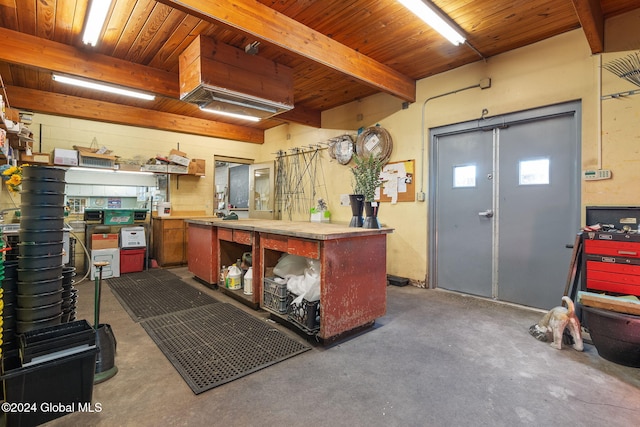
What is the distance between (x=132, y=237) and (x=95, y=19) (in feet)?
10.8

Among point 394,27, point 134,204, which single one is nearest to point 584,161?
point 394,27

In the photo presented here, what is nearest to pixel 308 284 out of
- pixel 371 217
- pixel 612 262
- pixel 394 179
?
pixel 371 217

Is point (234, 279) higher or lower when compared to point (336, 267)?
lower

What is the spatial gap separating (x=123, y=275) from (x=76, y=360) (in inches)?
147

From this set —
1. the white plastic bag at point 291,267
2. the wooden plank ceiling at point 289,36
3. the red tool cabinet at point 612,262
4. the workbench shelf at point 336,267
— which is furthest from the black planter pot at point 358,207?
the red tool cabinet at point 612,262

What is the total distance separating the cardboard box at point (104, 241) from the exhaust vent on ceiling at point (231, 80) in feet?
9.06

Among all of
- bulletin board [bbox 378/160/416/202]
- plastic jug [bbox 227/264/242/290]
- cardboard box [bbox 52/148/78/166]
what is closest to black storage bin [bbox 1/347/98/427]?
plastic jug [bbox 227/264/242/290]

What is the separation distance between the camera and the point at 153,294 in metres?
3.71

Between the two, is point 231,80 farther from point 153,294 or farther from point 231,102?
point 153,294

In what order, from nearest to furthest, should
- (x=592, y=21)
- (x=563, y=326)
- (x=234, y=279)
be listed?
(x=563, y=326) < (x=592, y=21) < (x=234, y=279)

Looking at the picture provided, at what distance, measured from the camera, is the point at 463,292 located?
3846mm

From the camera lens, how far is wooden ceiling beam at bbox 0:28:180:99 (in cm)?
309

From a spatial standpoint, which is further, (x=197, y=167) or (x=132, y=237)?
(x=197, y=167)

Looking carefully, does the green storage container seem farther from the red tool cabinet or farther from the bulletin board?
the red tool cabinet
